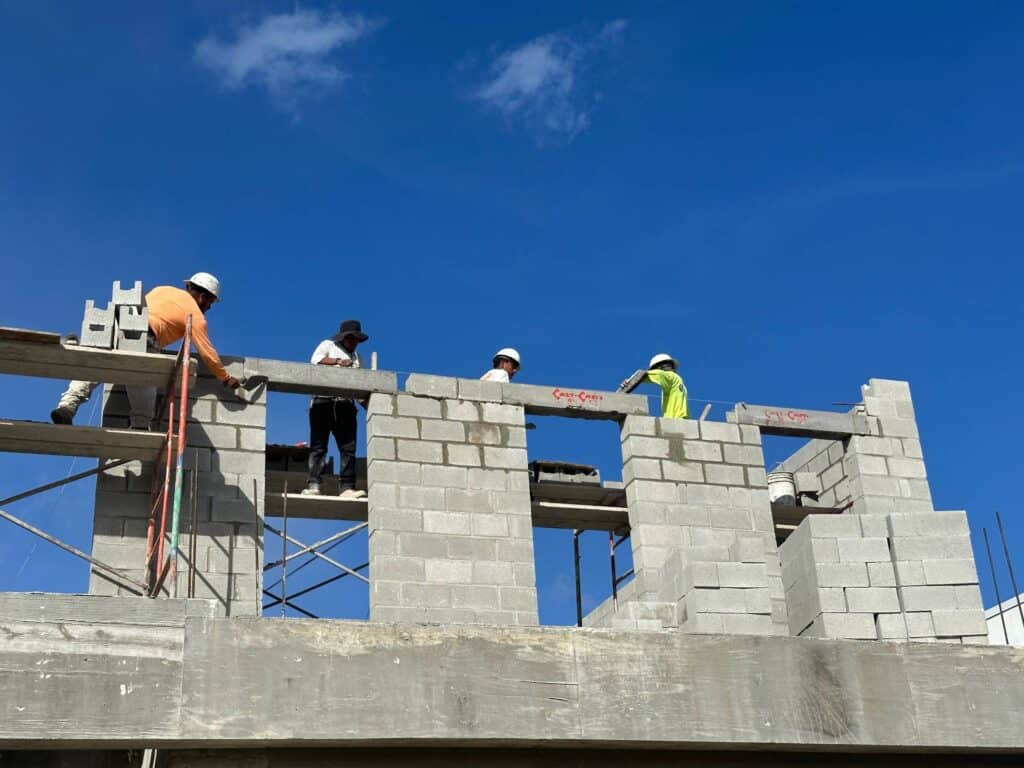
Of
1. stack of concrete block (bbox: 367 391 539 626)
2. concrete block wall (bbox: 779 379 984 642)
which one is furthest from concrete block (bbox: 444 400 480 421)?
concrete block wall (bbox: 779 379 984 642)

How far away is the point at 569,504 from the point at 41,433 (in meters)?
4.92

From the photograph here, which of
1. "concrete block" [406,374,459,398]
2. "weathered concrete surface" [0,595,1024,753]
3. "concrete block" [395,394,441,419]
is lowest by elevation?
"weathered concrete surface" [0,595,1024,753]

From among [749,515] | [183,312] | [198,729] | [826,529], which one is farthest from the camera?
[749,515]

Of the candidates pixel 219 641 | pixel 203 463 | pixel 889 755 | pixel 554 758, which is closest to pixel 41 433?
pixel 203 463

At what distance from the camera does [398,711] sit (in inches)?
326

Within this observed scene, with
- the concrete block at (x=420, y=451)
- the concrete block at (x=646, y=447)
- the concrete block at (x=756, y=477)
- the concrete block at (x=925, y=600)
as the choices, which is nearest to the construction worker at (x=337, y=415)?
the concrete block at (x=420, y=451)

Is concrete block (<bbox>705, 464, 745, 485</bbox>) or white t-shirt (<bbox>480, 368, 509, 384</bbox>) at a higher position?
white t-shirt (<bbox>480, 368, 509, 384</bbox>)

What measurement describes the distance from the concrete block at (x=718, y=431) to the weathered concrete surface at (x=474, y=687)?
466cm

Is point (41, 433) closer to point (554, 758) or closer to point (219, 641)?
point (219, 641)

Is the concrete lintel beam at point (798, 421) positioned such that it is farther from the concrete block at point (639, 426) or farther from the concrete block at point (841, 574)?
the concrete block at point (841, 574)

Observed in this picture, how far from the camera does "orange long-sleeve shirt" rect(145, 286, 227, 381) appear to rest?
1160 cm

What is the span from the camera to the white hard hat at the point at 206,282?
12.2 metres

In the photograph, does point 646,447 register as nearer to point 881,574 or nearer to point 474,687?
point 881,574

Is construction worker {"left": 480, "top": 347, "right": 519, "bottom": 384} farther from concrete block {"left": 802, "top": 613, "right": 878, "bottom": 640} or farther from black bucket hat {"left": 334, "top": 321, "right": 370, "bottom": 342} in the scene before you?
concrete block {"left": 802, "top": 613, "right": 878, "bottom": 640}
